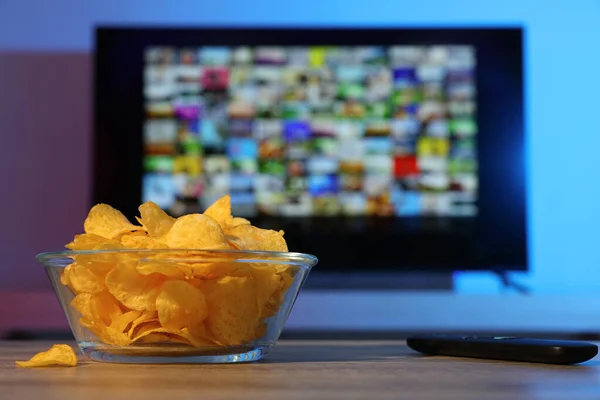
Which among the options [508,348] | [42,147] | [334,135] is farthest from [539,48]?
[508,348]

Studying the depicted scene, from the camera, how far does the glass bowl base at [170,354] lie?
2.16 ft

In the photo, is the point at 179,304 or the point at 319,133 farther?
the point at 319,133

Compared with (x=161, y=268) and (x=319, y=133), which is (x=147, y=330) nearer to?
(x=161, y=268)

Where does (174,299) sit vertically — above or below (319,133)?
below

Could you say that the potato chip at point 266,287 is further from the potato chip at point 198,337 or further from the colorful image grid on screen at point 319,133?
the colorful image grid on screen at point 319,133

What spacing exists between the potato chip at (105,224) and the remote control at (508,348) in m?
0.28

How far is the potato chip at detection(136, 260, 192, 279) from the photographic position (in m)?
0.63

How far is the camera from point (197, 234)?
661 millimetres

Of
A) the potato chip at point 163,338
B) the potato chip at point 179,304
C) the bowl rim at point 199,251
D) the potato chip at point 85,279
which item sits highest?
the bowl rim at point 199,251

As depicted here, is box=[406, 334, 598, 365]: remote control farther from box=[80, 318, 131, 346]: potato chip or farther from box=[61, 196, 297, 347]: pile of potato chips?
box=[80, 318, 131, 346]: potato chip

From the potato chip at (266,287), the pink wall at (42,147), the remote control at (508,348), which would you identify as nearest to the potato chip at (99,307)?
the potato chip at (266,287)

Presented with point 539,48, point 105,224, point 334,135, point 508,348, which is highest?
point 539,48

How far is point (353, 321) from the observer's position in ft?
7.22

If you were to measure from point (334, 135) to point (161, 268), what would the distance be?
70.6 inches
